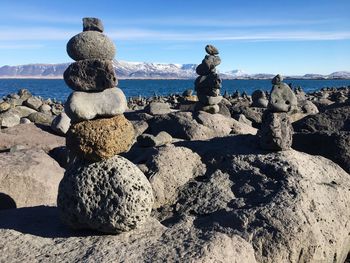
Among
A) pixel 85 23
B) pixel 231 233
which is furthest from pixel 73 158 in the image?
pixel 231 233

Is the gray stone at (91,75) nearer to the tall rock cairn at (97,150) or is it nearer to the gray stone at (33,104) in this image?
the tall rock cairn at (97,150)

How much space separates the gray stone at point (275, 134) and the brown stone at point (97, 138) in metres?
3.58

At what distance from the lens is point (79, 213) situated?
649 cm

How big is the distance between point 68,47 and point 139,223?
2.71 m

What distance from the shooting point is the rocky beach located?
6.31 m

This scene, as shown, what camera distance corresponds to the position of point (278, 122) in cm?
943

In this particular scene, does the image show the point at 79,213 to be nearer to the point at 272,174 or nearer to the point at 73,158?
the point at 73,158

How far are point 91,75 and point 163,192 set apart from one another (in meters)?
2.83

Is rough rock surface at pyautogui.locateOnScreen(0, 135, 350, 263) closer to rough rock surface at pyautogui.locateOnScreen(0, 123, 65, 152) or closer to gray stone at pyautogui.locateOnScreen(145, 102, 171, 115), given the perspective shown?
rough rock surface at pyautogui.locateOnScreen(0, 123, 65, 152)

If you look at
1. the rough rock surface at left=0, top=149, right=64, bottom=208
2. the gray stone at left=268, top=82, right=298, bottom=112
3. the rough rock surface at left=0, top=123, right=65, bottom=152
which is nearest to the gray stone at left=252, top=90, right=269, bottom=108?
the rough rock surface at left=0, top=123, right=65, bottom=152

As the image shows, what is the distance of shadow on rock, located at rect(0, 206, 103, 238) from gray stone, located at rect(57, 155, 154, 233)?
0.53ft

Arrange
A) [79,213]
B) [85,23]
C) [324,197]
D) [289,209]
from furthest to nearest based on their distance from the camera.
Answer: [324,197]
[289,209]
[85,23]
[79,213]

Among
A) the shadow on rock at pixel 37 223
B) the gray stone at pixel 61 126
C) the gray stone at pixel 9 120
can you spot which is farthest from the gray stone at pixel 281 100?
the gray stone at pixel 9 120

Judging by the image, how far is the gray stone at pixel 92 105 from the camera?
261 inches
